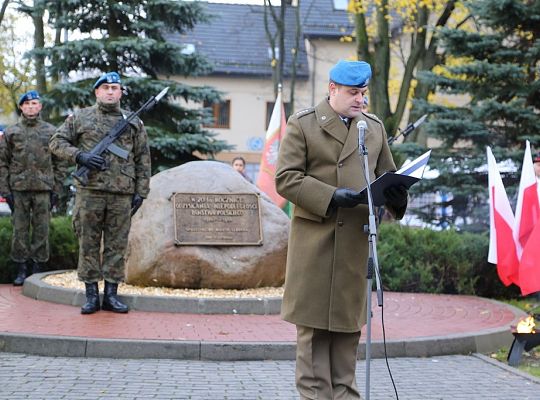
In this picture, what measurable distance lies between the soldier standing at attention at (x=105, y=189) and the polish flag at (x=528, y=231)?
3.86m

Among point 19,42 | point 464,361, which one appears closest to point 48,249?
point 464,361

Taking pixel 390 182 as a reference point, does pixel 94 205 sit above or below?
below

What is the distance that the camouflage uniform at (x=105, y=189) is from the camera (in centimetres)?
869

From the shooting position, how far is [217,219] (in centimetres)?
1027

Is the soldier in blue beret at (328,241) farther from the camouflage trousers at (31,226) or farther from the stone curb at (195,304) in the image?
the camouflage trousers at (31,226)

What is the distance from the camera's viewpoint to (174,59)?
668 inches

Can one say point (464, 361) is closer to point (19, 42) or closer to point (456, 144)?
point (456, 144)

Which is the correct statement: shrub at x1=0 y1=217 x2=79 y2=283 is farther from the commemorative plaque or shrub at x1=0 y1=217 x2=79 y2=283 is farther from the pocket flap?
the pocket flap

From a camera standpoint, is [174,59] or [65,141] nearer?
[65,141]

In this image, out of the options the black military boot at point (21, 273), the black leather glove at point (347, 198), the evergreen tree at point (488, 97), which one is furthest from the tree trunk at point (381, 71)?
the black leather glove at point (347, 198)

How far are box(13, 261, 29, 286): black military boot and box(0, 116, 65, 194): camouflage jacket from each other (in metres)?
0.97

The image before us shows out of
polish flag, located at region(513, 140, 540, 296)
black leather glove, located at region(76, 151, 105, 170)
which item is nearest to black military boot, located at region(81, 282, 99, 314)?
black leather glove, located at region(76, 151, 105, 170)

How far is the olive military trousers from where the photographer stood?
16.9 ft

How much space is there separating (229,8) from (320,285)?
4293cm
